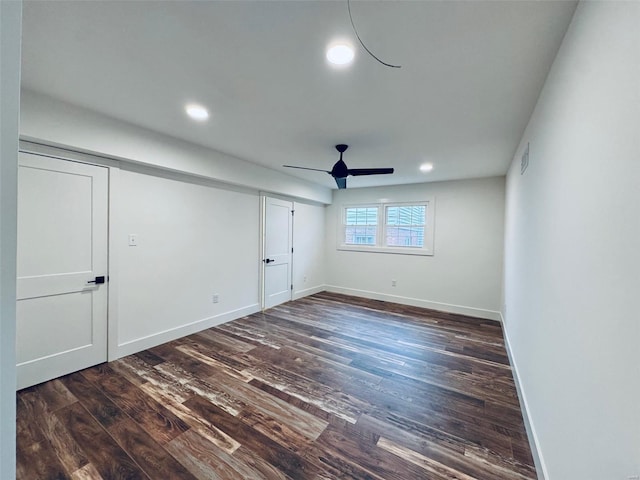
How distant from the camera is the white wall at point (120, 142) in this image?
2.28 meters

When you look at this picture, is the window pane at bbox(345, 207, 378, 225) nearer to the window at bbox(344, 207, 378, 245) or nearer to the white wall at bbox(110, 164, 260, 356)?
the window at bbox(344, 207, 378, 245)

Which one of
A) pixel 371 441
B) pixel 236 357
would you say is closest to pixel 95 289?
pixel 236 357

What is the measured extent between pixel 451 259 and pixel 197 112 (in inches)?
185

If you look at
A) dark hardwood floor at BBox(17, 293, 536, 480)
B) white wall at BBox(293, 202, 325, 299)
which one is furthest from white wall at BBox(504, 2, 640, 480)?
white wall at BBox(293, 202, 325, 299)

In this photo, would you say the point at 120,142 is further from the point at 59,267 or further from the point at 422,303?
the point at 422,303

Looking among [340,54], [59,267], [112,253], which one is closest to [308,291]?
[112,253]

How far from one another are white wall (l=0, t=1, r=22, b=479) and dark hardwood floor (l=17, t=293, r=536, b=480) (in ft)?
5.18

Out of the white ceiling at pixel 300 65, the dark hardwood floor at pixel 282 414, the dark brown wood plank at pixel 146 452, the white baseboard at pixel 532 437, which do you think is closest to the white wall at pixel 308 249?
the dark hardwood floor at pixel 282 414

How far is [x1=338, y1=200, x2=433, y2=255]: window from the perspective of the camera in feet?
17.7

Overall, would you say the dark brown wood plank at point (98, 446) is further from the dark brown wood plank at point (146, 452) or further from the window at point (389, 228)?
the window at point (389, 228)

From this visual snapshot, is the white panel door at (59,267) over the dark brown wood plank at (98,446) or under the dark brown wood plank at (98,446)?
over

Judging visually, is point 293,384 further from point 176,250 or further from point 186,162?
point 186,162

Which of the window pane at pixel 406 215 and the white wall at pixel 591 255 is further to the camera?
the window pane at pixel 406 215

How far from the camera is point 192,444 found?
6.03 feet
